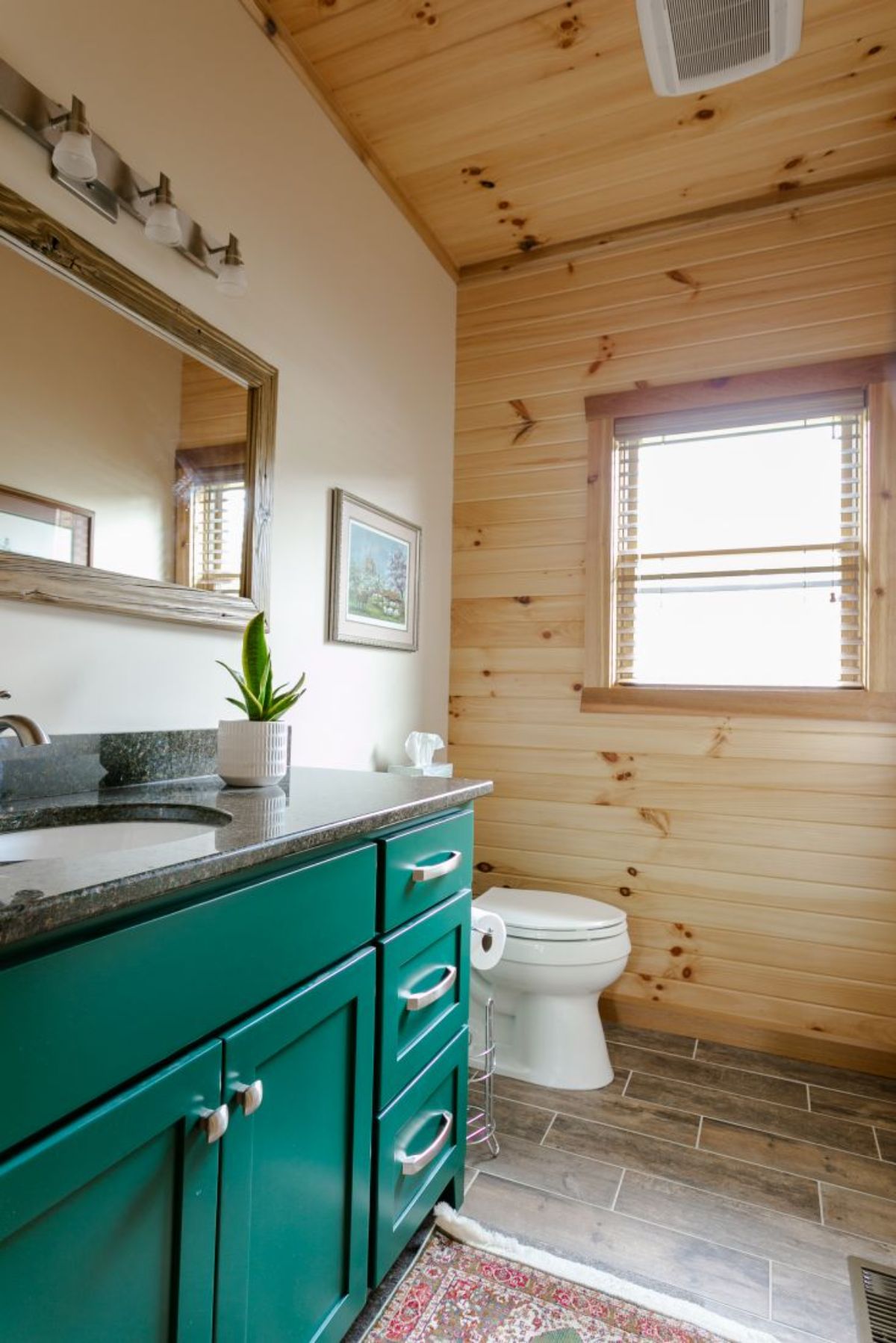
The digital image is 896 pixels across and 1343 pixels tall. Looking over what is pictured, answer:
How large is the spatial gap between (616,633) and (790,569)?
609 millimetres

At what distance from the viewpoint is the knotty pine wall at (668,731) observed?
93.6 inches

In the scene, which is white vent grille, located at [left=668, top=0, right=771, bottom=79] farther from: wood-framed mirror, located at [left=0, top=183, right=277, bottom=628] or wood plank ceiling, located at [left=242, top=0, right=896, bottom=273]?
wood-framed mirror, located at [left=0, top=183, right=277, bottom=628]

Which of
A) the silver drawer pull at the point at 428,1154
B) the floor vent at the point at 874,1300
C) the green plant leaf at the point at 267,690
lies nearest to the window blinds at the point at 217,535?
the green plant leaf at the point at 267,690

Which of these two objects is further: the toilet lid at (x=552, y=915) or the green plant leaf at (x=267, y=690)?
the toilet lid at (x=552, y=915)

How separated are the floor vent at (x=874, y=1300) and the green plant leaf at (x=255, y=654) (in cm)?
162

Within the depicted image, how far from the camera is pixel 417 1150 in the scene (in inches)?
55.1

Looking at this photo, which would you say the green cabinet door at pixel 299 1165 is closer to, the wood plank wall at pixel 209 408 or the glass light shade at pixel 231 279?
the wood plank wall at pixel 209 408

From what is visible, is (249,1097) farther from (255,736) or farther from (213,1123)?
(255,736)

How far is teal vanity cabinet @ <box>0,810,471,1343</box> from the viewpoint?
2.24 feet

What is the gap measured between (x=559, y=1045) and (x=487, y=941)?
51 cm

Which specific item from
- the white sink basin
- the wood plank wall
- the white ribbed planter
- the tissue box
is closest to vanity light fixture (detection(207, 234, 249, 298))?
the wood plank wall

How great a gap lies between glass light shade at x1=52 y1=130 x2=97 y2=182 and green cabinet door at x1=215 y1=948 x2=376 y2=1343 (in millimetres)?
1352

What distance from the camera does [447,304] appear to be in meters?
2.95

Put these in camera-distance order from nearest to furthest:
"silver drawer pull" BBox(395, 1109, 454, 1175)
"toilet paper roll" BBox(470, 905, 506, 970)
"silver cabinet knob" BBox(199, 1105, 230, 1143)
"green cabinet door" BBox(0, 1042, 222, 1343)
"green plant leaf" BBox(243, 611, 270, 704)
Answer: "green cabinet door" BBox(0, 1042, 222, 1343) < "silver cabinet knob" BBox(199, 1105, 230, 1143) < "silver drawer pull" BBox(395, 1109, 454, 1175) < "green plant leaf" BBox(243, 611, 270, 704) < "toilet paper roll" BBox(470, 905, 506, 970)
